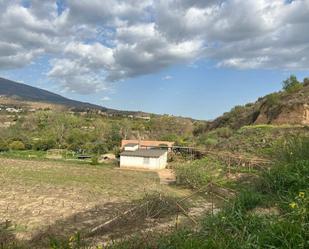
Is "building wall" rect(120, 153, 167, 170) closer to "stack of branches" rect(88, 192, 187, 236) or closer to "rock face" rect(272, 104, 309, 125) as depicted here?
"rock face" rect(272, 104, 309, 125)

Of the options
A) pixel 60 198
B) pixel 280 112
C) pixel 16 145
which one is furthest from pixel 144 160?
pixel 16 145

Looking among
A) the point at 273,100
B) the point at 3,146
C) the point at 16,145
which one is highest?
the point at 273,100

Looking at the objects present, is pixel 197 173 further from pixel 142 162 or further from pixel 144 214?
pixel 144 214

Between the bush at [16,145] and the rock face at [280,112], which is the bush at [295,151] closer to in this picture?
the rock face at [280,112]

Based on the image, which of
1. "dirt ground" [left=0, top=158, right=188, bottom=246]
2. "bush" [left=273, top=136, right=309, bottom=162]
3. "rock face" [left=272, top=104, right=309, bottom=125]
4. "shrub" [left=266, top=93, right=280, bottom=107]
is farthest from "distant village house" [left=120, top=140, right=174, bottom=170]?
"bush" [left=273, top=136, right=309, bottom=162]

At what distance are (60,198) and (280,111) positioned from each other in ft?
95.6

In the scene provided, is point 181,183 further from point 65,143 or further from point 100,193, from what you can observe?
point 65,143

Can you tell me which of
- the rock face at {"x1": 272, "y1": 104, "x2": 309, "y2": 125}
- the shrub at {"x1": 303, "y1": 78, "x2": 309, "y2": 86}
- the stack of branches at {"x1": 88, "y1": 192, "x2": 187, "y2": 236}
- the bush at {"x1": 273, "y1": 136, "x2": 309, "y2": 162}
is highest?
the shrub at {"x1": 303, "y1": 78, "x2": 309, "y2": 86}

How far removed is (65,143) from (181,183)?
37.6m

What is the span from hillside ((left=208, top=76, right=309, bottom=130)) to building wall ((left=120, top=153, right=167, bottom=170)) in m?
13.5

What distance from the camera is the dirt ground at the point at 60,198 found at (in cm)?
1288

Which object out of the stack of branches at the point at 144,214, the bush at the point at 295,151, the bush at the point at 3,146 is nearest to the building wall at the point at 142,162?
the bush at the point at 3,146

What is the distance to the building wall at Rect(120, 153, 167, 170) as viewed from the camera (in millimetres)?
38422

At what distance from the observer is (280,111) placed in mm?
40562
